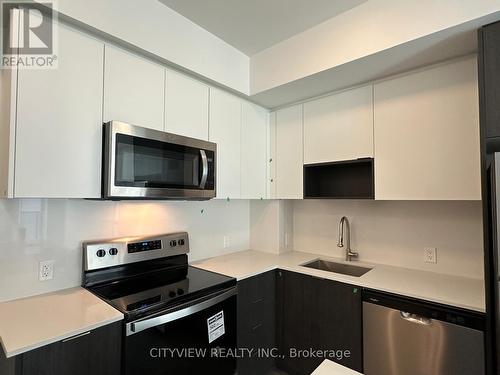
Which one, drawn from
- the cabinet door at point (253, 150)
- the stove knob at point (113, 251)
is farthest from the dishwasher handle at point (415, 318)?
the stove knob at point (113, 251)

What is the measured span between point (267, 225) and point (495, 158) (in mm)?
1876

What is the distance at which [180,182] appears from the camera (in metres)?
1.71

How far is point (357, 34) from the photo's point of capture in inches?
66.2

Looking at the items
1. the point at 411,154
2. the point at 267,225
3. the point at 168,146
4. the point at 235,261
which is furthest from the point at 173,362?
the point at 411,154

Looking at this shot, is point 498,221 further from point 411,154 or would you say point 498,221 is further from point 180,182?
→ point 180,182

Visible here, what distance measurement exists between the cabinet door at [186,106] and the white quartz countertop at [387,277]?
3.43ft

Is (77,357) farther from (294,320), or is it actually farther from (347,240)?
(347,240)

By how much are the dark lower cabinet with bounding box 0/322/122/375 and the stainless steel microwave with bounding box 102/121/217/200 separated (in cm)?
66

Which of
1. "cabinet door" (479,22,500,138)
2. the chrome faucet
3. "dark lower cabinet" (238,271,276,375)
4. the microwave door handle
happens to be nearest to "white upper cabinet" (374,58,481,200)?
"cabinet door" (479,22,500,138)

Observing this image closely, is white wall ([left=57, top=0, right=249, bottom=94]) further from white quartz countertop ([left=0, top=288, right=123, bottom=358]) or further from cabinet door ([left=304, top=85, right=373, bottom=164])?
white quartz countertop ([left=0, top=288, right=123, bottom=358])

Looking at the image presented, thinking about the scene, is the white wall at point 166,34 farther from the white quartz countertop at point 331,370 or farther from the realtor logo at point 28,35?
the white quartz countertop at point 331,370

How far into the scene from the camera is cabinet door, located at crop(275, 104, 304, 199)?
241 centimetres

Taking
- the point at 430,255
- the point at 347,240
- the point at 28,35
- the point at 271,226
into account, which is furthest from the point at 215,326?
the point at 28,35

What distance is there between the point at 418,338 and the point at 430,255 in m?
0.72
